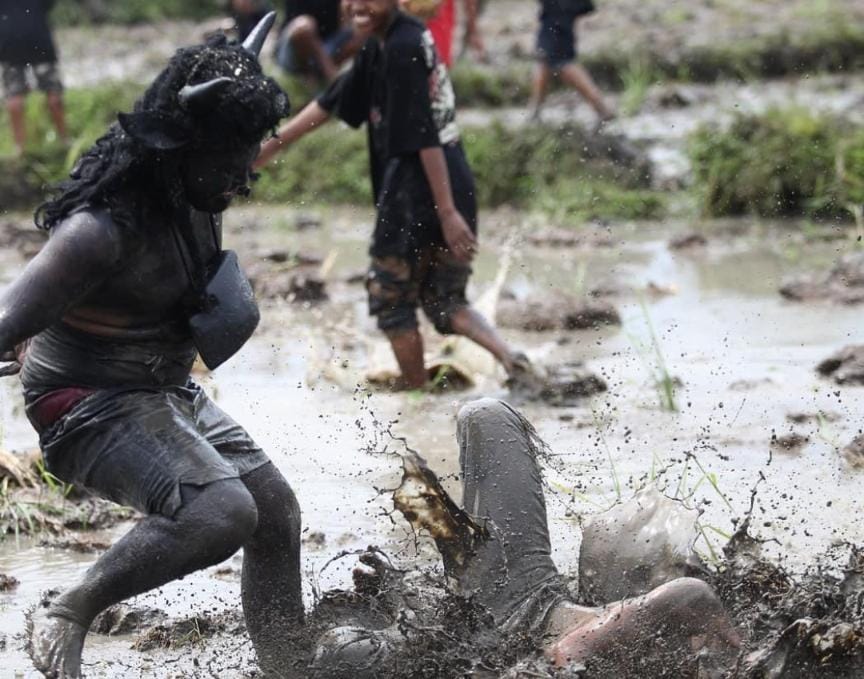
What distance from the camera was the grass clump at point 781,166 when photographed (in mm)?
8891

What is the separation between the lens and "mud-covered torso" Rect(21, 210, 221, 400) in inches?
131

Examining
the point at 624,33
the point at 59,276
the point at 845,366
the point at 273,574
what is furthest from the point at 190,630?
the point at 624,33

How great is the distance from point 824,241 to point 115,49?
9.79m

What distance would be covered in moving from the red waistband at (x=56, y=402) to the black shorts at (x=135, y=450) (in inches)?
0.6

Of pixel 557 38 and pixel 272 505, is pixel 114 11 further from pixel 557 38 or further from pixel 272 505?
pixel 272 505

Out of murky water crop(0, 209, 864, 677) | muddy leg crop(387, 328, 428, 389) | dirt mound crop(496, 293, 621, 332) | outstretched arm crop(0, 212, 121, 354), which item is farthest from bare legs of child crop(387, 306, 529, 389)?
outstretched arm crop(0, 212, 121, 354)

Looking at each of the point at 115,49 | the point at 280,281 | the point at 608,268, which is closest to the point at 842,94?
the point at 608,268

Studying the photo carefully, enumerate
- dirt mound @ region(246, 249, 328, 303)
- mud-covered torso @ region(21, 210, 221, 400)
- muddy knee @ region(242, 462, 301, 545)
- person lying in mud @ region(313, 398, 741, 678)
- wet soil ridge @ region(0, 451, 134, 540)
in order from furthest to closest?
1. dirt mound @ region(246, 249, 328, 303)
2. wet soil ridge @ region(0, 451, 134, 540)
3. muddy knee @ region(242, 462, 301, 545)
4. mud-covered torso @ region(21, 210, 221, 400)
5. person lying in mud @ region(313, 398, 741, 678)

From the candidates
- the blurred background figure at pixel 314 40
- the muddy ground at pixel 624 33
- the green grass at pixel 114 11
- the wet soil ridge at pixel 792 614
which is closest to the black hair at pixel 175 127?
the wet soil ridge at pixel 792 614

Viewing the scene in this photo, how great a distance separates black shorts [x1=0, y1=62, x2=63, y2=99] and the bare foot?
804cm

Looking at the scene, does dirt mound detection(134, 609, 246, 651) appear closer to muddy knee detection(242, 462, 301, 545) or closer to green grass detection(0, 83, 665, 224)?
muddy knee detection(242, 462, 301, 545)

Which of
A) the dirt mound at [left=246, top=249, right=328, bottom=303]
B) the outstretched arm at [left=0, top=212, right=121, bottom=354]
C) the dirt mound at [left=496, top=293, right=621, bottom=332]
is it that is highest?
the outstretched arm at [left=0, top=212, right=121, bottom=354]

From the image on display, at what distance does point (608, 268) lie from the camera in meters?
8.43

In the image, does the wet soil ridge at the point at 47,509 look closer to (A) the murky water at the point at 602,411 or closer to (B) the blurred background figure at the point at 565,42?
(A) the murky water at the point at 602,411
